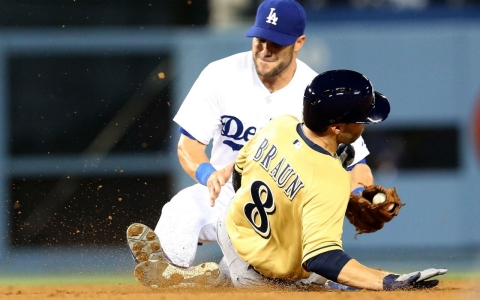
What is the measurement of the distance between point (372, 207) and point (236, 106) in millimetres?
1194

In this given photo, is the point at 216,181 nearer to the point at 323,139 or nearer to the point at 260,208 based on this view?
the point at 260,208

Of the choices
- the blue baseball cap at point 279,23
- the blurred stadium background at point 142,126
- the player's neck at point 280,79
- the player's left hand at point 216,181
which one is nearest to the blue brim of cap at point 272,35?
the blue baseball cap at point 279,23

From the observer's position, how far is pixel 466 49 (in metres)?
9.80

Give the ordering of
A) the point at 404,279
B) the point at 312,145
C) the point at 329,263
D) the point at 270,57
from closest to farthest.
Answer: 1. the point at 329,263
2. the point at 404,279
3. the point at 312,145
4. the point at 270,57

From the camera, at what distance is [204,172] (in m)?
4.92

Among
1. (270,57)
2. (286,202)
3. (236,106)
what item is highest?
(270,57)

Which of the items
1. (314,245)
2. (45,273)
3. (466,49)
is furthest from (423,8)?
(314,245)

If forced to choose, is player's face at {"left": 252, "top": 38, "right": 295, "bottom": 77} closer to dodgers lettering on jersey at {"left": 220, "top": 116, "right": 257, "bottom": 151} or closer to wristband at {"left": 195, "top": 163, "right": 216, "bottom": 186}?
dodgers lettering on jersey at {"left": 220, "top": 116, "right": 257, "bottom": 151}

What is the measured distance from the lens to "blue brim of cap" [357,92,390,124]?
4.12 meters

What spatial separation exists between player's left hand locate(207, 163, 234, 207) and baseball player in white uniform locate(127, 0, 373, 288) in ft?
0.66

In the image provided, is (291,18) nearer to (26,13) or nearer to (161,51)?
(161,51)

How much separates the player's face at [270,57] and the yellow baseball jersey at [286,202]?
2.84ft

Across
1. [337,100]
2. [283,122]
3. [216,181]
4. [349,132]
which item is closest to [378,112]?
[349,132]

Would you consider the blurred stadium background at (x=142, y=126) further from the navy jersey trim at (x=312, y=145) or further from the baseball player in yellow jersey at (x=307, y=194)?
the navy jersey trim at (x=312, y=145)
